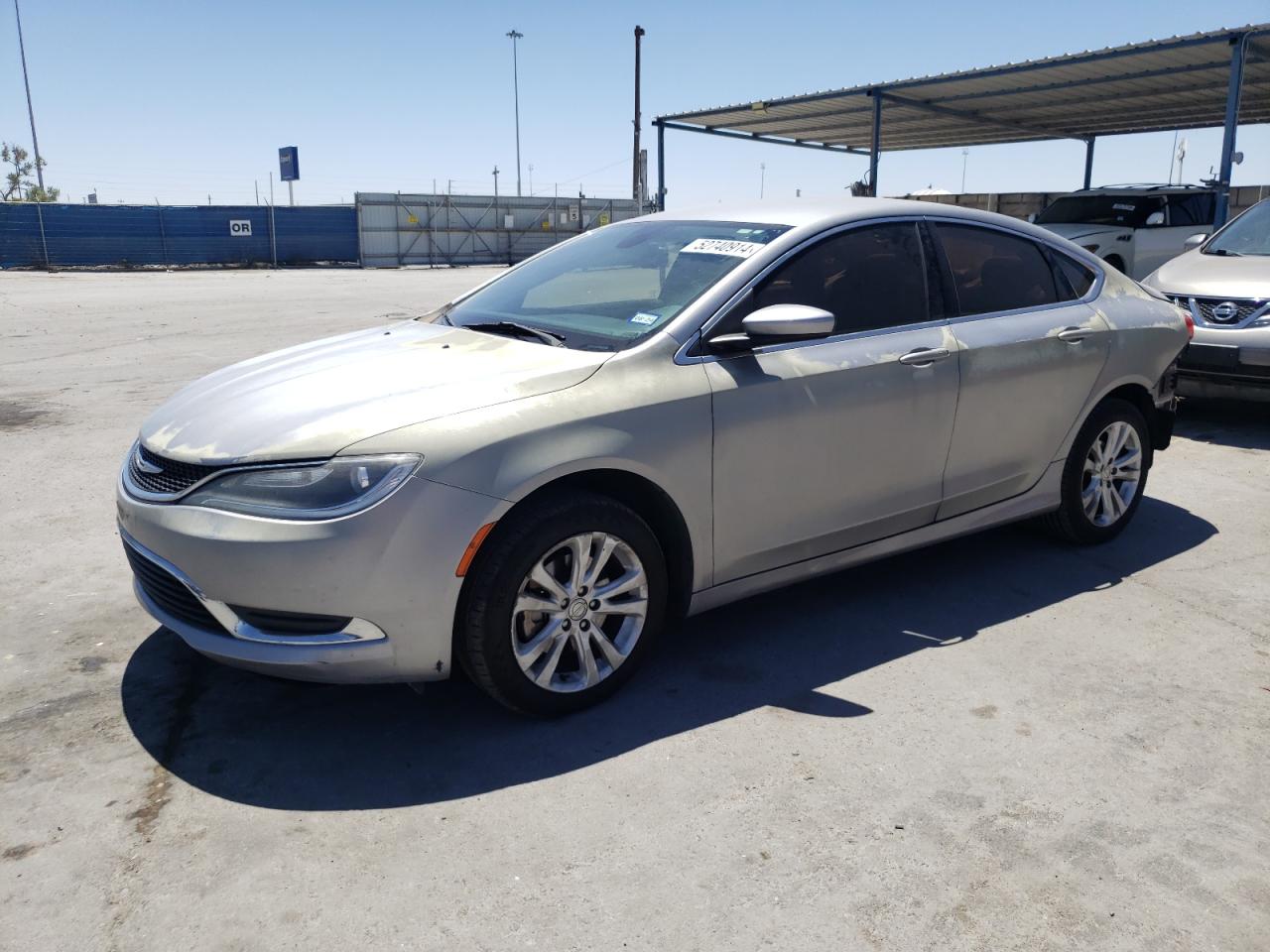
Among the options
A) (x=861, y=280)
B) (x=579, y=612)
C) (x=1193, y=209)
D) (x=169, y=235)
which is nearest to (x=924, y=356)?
(x=861, y=280)

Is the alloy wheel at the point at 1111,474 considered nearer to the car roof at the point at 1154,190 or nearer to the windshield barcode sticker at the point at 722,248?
the windshield barcode sticker at the point at 722,248

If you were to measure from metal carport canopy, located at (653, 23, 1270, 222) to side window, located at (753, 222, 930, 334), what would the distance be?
10.3 metres

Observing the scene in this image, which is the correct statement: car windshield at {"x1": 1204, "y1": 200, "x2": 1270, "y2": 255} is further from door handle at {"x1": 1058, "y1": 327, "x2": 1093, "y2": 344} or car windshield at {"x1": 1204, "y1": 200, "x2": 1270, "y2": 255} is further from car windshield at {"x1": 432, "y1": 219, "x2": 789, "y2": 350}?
car windshield at {"x1": 432, "y1": 219, "x2": 789, "y2": 350}

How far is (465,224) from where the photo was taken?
139 feet

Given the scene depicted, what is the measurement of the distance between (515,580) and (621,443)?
55cm

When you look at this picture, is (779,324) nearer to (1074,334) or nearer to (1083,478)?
(1074,334)

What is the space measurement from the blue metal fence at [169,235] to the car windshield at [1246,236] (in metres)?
35.8

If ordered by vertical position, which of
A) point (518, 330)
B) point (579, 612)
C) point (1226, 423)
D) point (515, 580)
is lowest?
point (1226, 423)

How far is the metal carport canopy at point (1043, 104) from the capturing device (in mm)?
12953

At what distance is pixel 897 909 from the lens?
7.84ft

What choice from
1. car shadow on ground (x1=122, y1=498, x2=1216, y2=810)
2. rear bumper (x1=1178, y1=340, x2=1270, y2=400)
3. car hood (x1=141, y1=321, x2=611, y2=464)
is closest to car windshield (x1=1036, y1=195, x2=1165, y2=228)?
rear bumper (x1=1178, y1=340, x2=1270, y2=400)

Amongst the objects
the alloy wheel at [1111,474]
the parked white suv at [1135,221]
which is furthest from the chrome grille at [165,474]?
the parked white suv at [1135,221]

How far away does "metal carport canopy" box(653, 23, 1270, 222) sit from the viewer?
13.0m

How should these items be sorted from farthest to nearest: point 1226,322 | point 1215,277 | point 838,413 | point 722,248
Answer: point 1215,277, point 1226,322, point 722,248, point 838,413
